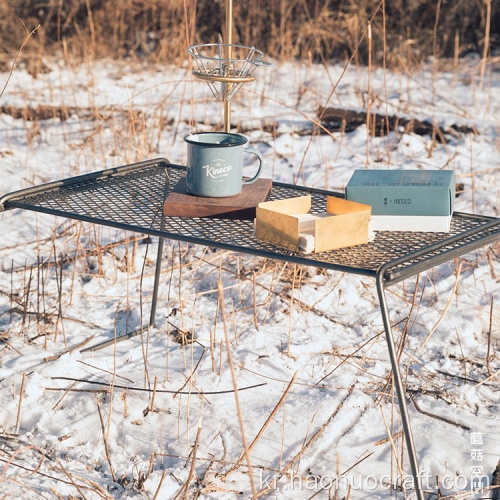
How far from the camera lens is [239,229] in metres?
1.47

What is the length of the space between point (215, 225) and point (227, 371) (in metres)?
0.51

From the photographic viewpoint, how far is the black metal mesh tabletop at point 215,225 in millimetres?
1273

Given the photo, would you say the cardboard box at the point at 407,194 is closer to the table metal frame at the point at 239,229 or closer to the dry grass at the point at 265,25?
the table metal frame at the point at 239,229

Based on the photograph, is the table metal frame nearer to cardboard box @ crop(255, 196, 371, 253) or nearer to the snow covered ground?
cardboard box @ crop(255, 196, 371, 253)

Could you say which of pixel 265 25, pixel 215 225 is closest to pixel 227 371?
pixel 215 225

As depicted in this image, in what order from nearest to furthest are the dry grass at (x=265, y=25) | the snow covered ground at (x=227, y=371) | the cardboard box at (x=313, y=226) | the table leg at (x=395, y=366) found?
the table leg at (x=395, y=366) → the cardboard box at (x=313, y=226) → the snow covered ground at (x=227, y=371) → the dry grass at (x=265, y=25)

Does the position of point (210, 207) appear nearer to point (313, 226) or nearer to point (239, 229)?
point (239, 229)

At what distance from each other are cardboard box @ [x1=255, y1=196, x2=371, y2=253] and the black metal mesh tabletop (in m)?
0.02

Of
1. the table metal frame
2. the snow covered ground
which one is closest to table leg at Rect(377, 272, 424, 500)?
the table metal frame

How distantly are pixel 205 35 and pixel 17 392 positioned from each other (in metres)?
4.45

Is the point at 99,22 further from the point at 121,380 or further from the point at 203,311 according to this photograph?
the point at 121,380

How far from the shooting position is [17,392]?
174cm

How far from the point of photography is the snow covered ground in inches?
58.9

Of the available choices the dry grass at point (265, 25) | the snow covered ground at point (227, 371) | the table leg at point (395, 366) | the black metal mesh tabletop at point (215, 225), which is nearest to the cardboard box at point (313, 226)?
the black metal mesh tabletop at point (215, 225)
